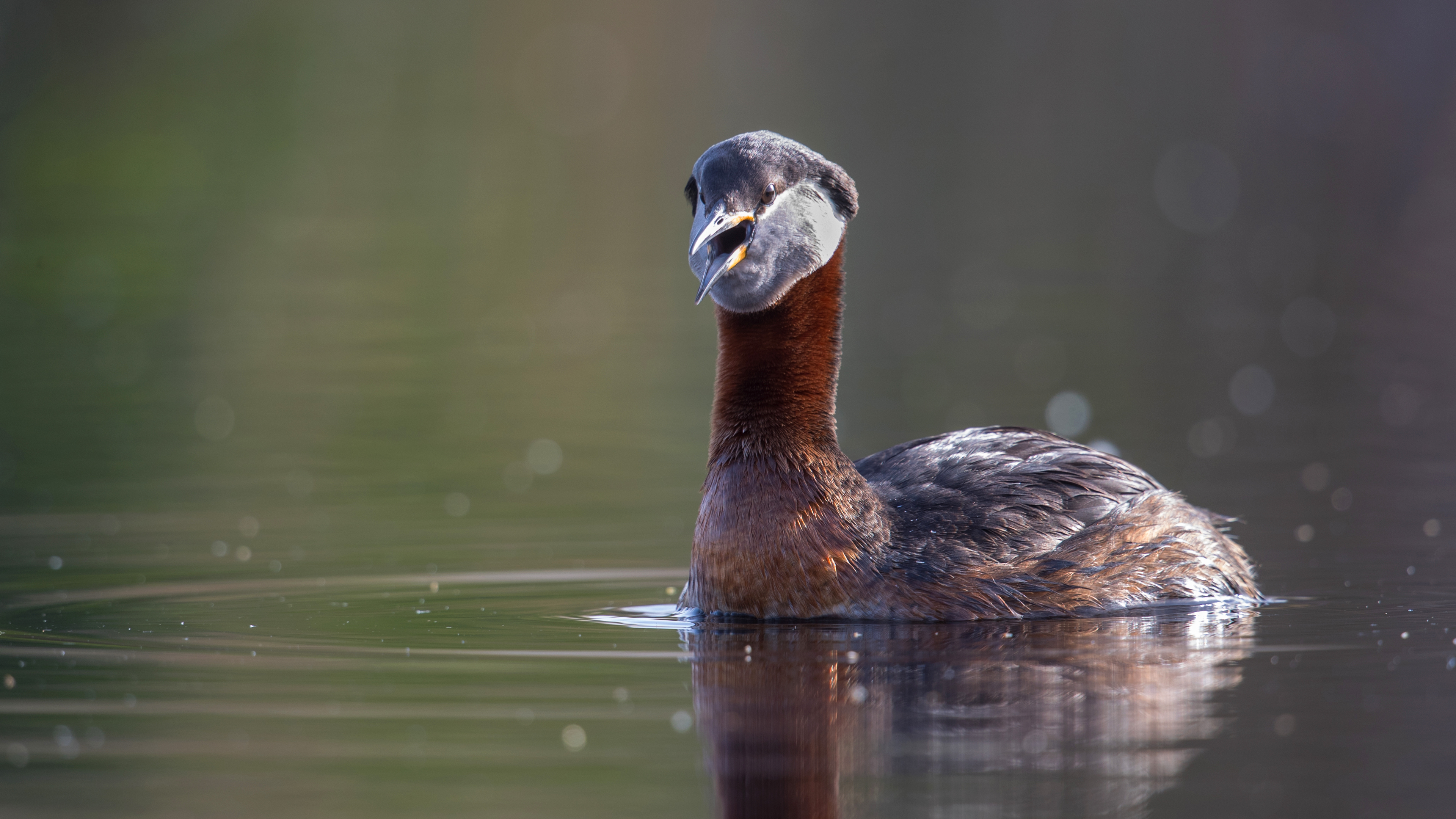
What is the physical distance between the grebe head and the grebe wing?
1377 mm

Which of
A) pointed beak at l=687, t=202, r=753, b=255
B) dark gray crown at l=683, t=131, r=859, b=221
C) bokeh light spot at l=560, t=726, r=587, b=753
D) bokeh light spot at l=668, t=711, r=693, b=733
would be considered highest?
dark gray crown at l=683, t=131, r=859, b=221

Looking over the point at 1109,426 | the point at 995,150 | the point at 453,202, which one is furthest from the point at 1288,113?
the point at 1109,426

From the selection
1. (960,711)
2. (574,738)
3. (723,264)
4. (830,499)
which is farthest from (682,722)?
(723,264)

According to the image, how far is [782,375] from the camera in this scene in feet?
33.8

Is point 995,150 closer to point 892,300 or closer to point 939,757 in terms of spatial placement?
point 892,300

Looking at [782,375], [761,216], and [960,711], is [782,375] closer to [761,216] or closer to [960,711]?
[761,216]

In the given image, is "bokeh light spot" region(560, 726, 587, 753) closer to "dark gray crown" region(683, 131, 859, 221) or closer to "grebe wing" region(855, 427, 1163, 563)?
"grebe wing" region(855, 427, 1163, 563)

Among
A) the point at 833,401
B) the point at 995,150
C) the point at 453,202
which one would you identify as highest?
the point at 995,150

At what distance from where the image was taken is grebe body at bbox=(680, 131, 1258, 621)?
9.75 m

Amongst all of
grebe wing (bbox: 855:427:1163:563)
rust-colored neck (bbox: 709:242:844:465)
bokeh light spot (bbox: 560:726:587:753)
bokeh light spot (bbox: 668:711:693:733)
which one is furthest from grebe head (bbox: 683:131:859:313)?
bokeh light spot (bbox: 560:726:587:753)

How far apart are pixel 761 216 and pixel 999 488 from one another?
201 centimetres

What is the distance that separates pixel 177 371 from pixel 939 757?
17.3 meters

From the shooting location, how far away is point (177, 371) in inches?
883

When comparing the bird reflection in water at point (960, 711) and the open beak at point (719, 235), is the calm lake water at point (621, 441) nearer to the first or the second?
the bird reflection in water at point (960, 711)
